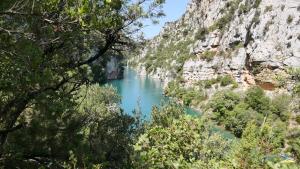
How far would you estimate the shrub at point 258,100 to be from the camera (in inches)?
2615

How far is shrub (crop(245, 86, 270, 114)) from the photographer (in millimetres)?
66425

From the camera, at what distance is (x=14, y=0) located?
8.57 meters

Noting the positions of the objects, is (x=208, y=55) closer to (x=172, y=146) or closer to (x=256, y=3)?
(x=256, y=3)

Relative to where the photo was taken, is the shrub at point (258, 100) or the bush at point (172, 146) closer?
the bush at point (172, 146)

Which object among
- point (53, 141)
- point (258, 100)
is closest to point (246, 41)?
point (258, 100)

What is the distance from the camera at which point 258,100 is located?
68.4m

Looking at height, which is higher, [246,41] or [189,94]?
[246,41]

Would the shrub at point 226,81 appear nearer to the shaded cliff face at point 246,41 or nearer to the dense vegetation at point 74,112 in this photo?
the shaded cliff face at point 246,41

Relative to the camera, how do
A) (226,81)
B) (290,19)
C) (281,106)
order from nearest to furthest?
(281,106) < (290,19) < (226,81)

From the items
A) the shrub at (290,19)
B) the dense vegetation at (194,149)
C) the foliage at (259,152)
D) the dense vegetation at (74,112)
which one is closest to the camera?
the foliage at (259,152)

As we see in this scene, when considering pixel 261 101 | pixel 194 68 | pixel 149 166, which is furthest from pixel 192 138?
pixel 194 68

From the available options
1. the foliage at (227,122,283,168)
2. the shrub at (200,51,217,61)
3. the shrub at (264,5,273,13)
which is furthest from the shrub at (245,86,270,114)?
the foliage at (227,122,283,168)

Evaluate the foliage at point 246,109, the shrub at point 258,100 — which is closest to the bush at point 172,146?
the foliage at point 246,109

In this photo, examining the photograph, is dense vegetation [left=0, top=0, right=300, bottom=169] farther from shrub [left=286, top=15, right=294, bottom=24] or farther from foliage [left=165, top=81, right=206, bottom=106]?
foliage [left=165, top=81, right=206, bottom=106]
